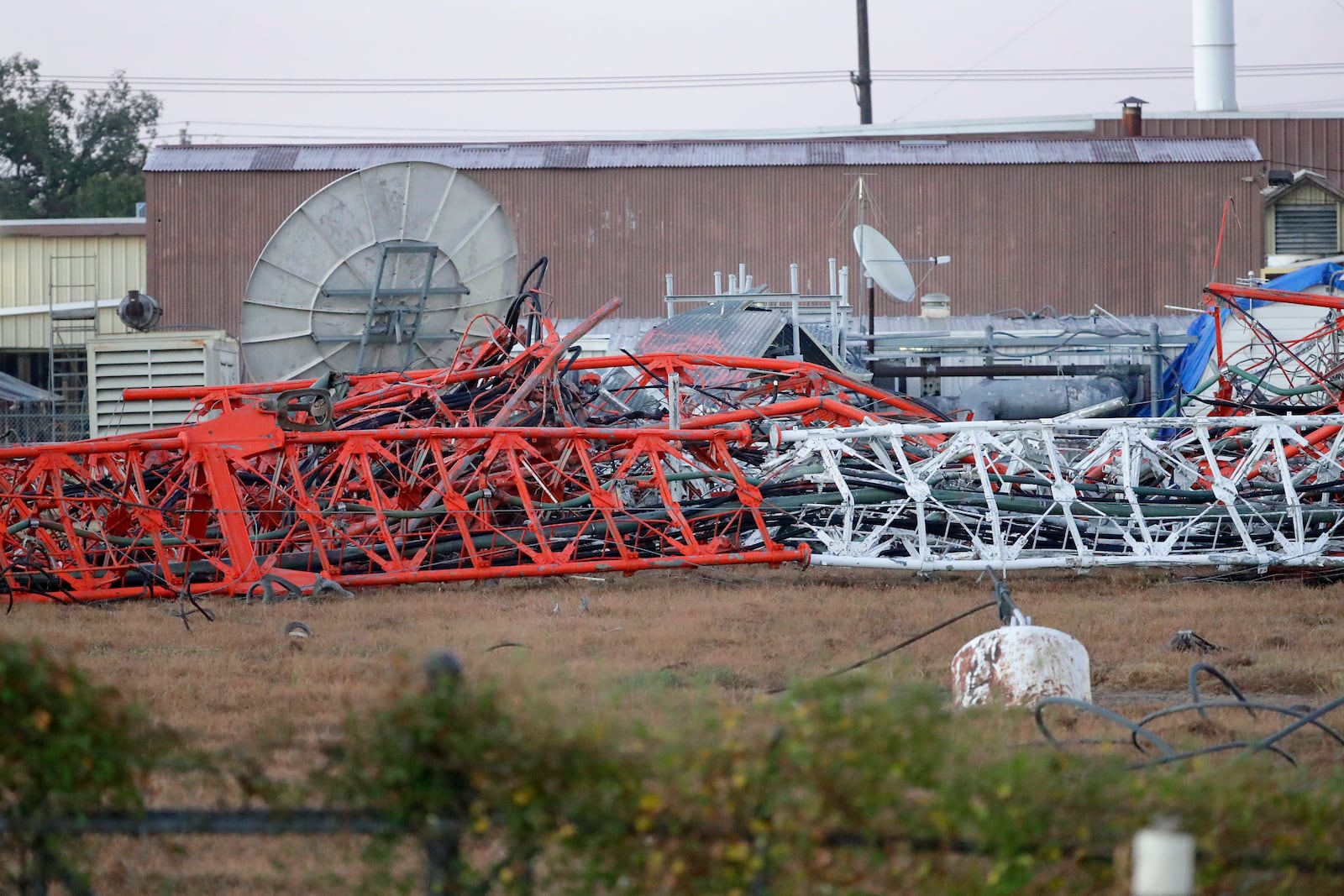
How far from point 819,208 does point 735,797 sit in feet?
124

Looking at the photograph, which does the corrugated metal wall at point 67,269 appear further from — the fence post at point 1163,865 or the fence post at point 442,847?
the fence post at point 1163,865

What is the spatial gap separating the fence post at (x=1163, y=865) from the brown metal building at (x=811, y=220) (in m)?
37.5

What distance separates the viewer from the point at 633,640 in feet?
32.0

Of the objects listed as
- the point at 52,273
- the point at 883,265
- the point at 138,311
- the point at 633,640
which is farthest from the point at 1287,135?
the point at 633,640

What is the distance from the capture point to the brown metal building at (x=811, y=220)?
4034 cm

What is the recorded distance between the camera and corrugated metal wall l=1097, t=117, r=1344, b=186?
45.7 meters

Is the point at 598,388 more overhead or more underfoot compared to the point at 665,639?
more overhead

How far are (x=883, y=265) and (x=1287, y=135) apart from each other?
2788cm

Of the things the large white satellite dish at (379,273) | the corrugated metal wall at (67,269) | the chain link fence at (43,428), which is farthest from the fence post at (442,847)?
the corrugated metal wall at (67,269)

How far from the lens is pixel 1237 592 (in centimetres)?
1196

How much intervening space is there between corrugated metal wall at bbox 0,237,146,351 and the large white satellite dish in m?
28.4

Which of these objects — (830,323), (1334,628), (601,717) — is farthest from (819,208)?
(601,717)

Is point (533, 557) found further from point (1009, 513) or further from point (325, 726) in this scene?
point (325, 726)

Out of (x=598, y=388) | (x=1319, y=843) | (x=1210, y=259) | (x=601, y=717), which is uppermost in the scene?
(x=1210, y=259)
